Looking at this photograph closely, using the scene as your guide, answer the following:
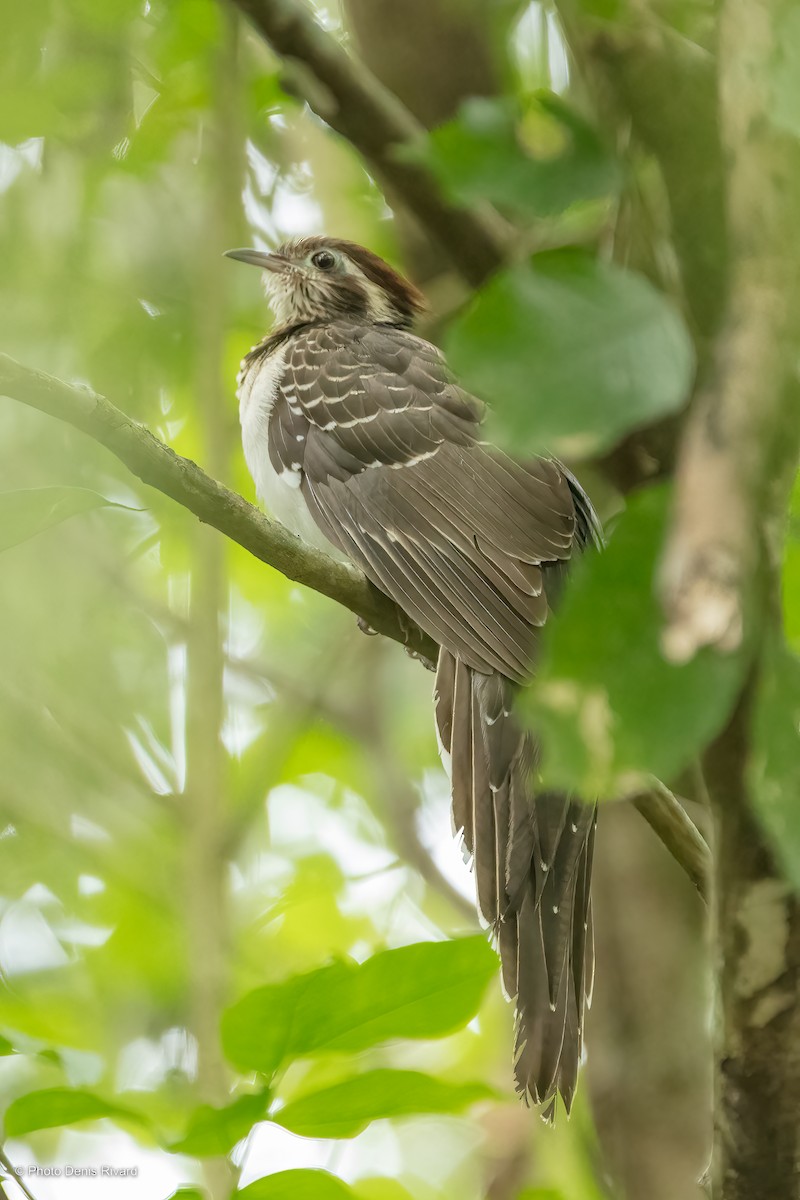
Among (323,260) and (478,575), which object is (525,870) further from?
(323,260)

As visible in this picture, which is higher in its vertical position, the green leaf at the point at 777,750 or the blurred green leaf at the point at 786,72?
the blurred green leaf at the point at 786,72

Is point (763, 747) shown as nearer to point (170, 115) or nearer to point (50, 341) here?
point (50, 341)

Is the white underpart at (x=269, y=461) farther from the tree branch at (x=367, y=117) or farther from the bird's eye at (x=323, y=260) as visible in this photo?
the tree branch at (x=367, y=117)

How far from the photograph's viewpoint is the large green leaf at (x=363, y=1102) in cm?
166

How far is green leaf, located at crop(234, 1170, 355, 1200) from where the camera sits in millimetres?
1632

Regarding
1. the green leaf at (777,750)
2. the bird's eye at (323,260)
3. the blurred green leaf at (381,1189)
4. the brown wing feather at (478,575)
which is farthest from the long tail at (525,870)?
the bird's eye at (323,260)

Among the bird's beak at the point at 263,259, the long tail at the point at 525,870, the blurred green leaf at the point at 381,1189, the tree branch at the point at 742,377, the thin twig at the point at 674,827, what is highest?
the tree branch at the point at 742,377

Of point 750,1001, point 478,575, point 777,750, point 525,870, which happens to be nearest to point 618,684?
point 777,750

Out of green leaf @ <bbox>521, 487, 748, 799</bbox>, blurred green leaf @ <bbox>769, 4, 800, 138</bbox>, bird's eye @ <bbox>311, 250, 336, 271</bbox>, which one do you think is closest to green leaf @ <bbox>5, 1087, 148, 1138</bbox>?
green leaf @ <bbox>521, 487, 748, 799</bbox>

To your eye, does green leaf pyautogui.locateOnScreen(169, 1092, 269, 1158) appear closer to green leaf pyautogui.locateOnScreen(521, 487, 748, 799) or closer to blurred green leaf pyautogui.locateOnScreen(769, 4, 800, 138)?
green leaf pyautogui.locateOnScreen(521, 487, 748, 799)

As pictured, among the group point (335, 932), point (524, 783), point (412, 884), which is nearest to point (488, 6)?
point (524, 783)

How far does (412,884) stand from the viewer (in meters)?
5.66

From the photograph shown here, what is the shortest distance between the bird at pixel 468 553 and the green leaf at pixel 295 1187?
1.09 m

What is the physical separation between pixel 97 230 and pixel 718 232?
447 centimetres
